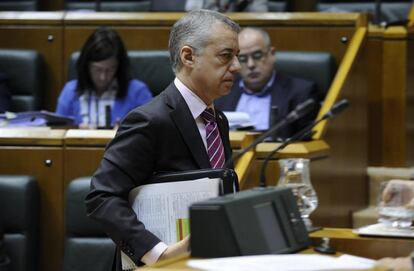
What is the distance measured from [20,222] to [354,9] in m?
2.93

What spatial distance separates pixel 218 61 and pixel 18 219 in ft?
4.06

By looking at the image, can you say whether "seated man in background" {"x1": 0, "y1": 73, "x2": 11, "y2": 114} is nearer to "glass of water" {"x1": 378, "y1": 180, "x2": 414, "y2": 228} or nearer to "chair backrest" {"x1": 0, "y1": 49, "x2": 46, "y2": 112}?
"chair backrest" {"x1": 0, "y1": 49, "x2": 46, "y2": 112}

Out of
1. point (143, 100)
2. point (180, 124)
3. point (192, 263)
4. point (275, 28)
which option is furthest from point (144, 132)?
point (275, 28)

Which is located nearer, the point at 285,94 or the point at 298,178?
the point at 298,178

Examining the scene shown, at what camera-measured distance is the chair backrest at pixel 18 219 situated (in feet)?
10.8

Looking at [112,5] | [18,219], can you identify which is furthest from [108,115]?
[112,5]

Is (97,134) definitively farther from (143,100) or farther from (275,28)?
(275,28)

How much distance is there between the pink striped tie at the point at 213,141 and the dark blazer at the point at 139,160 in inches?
2.2

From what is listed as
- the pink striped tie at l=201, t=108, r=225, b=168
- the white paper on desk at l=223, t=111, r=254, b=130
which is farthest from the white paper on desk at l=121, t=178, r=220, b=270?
the white paper on desk at l=223, t=111, r=254, b=130

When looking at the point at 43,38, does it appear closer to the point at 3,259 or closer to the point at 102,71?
the point at 102,71

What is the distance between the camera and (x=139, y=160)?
2264 mm

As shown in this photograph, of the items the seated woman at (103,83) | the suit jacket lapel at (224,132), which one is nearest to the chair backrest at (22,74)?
the seated woman at (103,83)

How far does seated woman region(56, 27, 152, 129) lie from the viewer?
433 cm

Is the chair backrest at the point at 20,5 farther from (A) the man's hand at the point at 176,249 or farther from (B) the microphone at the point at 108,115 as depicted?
(A) the man's hand at the point at 176,249
